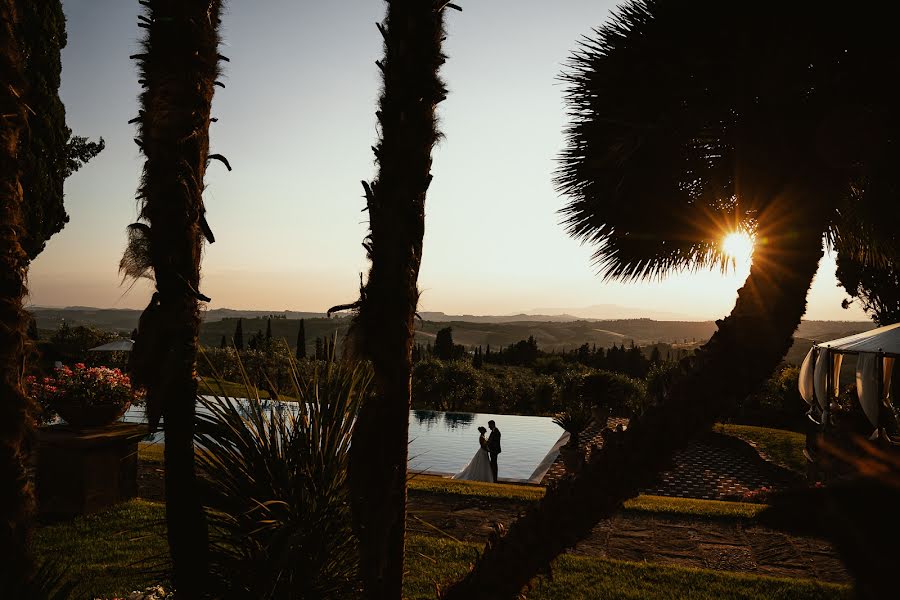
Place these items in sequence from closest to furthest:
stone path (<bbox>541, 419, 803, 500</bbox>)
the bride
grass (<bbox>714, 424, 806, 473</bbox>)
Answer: stone path (<bbox>541, 419, 803, 500</bbox>) → the bride → grass (<bbox>714, 424, 806, 473</bbox>)

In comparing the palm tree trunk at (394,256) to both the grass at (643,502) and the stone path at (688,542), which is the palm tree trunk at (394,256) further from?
the grass at (643,502)

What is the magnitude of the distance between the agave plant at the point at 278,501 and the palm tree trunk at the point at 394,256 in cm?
52

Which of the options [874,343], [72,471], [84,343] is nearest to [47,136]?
[72,471]

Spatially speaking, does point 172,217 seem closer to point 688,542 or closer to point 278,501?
point 278,501

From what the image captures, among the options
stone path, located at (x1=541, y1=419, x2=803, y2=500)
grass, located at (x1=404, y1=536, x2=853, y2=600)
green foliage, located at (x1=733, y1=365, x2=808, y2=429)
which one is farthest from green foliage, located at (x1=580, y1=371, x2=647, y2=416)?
grass, located at (x1=404, y1=536, x2=853, y2=600)

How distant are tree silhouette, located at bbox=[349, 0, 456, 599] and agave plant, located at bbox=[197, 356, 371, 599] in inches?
20.4

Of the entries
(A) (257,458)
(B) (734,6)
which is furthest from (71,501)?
(B) (734,6)

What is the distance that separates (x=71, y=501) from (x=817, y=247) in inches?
311

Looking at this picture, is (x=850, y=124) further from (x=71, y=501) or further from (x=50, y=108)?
A: (x=50, y=108)

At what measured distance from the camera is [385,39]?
99.1 inches

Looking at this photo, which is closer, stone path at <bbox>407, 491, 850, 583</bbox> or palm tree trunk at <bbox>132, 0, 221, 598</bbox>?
palm tree trunk at <bbox>132, 0, 221, 598</bbox>

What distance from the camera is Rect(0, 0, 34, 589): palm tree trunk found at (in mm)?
1883

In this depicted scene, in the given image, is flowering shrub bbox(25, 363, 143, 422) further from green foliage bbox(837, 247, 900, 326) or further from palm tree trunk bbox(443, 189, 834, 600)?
green foliage bbox(837, 247, 900, 326)

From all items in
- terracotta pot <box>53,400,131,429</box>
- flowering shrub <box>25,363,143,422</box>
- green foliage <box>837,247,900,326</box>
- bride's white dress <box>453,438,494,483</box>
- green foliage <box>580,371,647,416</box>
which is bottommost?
bride's white dress <box>453,438,494,483</box>
